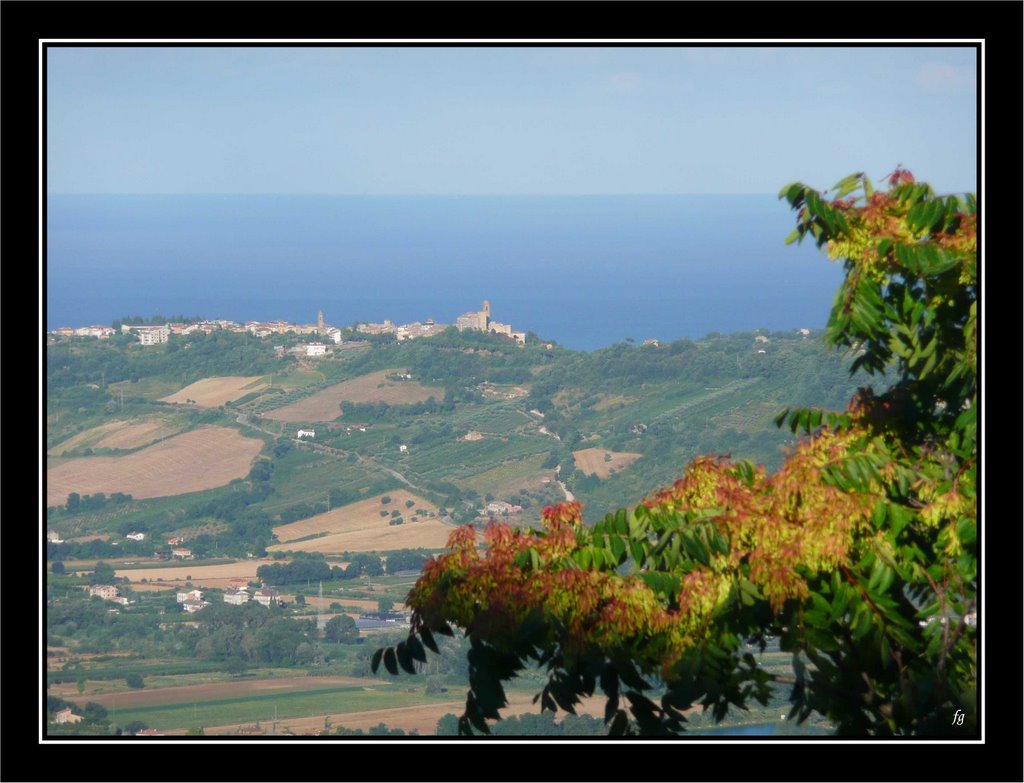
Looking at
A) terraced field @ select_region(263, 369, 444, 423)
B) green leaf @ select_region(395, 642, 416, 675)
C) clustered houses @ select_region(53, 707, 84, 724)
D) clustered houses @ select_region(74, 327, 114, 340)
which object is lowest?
clustered houses @ select_region(53, 707, 84, 724)

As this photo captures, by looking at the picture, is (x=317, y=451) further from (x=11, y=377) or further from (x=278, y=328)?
(x=11, y=377)

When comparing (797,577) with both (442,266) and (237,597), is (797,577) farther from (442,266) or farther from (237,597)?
(442,266)

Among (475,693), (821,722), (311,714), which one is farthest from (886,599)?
(311,714)

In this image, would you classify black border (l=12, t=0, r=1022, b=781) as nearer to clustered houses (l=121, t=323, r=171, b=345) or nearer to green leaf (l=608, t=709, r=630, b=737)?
green leaf (l=608, t=709, r=630, b=737)

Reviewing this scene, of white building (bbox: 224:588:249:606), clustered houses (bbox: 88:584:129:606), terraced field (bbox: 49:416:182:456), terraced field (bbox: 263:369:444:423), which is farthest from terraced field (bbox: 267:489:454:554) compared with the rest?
terraced field (bbox: 49:416:182:456)

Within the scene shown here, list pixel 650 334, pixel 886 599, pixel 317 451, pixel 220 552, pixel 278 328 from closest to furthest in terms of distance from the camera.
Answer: pixel 886 599 → pixel 220 552 → pixel 317 451 → pixel 278 328 → pixel 650 334

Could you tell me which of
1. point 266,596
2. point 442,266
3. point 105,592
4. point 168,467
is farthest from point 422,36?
point 442,266

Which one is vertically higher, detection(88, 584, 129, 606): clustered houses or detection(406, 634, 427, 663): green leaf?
detection(406, 634, 427, 663): green leaf
